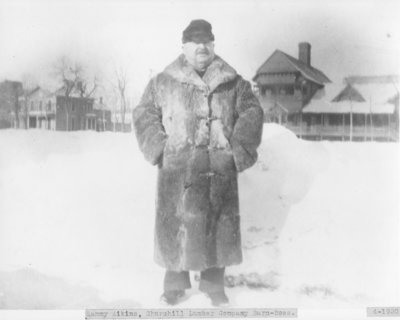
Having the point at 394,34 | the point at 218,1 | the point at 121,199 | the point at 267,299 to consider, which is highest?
the point at 218,1

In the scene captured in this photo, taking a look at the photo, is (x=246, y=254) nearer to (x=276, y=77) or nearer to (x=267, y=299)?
(x=267, y=299)

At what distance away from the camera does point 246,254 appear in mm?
3172

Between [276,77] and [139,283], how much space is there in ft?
5.46

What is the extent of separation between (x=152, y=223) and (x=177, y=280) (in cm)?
40

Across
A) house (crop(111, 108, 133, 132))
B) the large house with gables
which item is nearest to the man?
house (crop(111, 108, 133, 132))

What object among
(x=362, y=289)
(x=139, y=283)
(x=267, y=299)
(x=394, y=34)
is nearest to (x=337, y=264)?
(x=362, y=289)

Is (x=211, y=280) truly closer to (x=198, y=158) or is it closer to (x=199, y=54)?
(x=198, y=158)

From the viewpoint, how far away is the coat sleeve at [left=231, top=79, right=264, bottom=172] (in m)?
2.93

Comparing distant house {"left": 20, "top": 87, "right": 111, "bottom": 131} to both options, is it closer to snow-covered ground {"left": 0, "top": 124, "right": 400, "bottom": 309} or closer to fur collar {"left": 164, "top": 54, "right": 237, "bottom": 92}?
snow-covered ground {"left": 0, "top": 124, "right": 400, "bottom": 309}

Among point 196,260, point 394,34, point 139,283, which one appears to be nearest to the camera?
point 196,260

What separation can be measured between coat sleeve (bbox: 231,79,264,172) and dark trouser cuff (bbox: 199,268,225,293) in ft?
2.17

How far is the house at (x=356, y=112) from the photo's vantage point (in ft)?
10.8

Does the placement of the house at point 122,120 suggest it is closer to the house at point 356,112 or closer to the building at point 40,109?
the building at point 40,109

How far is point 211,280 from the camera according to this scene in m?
3.02
